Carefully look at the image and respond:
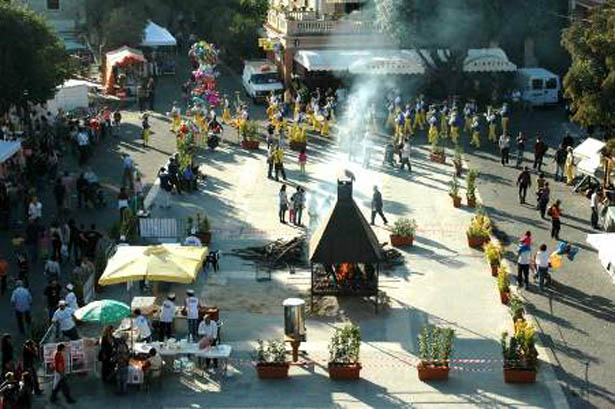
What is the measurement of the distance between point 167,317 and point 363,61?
26.8m

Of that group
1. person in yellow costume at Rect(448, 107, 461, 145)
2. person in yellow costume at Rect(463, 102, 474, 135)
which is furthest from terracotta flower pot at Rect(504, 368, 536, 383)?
person in yellow costume at Rect(463, 102, 474, 135)

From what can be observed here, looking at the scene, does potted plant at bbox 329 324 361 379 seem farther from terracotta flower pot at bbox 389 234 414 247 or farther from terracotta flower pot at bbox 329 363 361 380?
terracotta flower pot at bbox 389 234 414 247

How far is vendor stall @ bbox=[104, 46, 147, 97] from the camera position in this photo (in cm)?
5325

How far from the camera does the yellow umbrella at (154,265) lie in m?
25.6

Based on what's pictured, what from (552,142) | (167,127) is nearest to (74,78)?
(167,127)

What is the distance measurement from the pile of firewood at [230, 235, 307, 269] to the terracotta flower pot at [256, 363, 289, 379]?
265 inches

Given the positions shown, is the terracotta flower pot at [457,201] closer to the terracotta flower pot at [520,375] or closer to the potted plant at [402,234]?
the potted plant at [402,234]

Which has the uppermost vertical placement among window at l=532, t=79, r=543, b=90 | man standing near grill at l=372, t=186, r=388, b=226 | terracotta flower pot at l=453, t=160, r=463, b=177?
window at l=532, t=79, r=543, b=90

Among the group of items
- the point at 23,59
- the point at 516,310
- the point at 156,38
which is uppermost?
the point at 156,38

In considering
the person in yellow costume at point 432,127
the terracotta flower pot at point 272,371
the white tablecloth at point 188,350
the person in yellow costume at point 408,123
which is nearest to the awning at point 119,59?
the person in yellow costume at point 408,123

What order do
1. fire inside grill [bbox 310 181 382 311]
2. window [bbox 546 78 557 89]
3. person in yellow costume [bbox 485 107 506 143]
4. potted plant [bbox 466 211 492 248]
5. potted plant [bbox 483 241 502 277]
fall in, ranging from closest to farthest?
fire inside grill [bbox 310 181 382 311] < potted plant [bbox 483 241 502 277] < potted plant [bbox 466 211 492 248] < person in yellow costume [bbox 485 107 506 143] < window [bbox 546 78 557 89]

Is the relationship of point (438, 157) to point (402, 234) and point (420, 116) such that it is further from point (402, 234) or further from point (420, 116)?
point (402, 234)

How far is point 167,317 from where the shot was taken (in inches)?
979

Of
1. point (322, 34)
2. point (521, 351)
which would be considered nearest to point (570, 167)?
point (521, 351)
